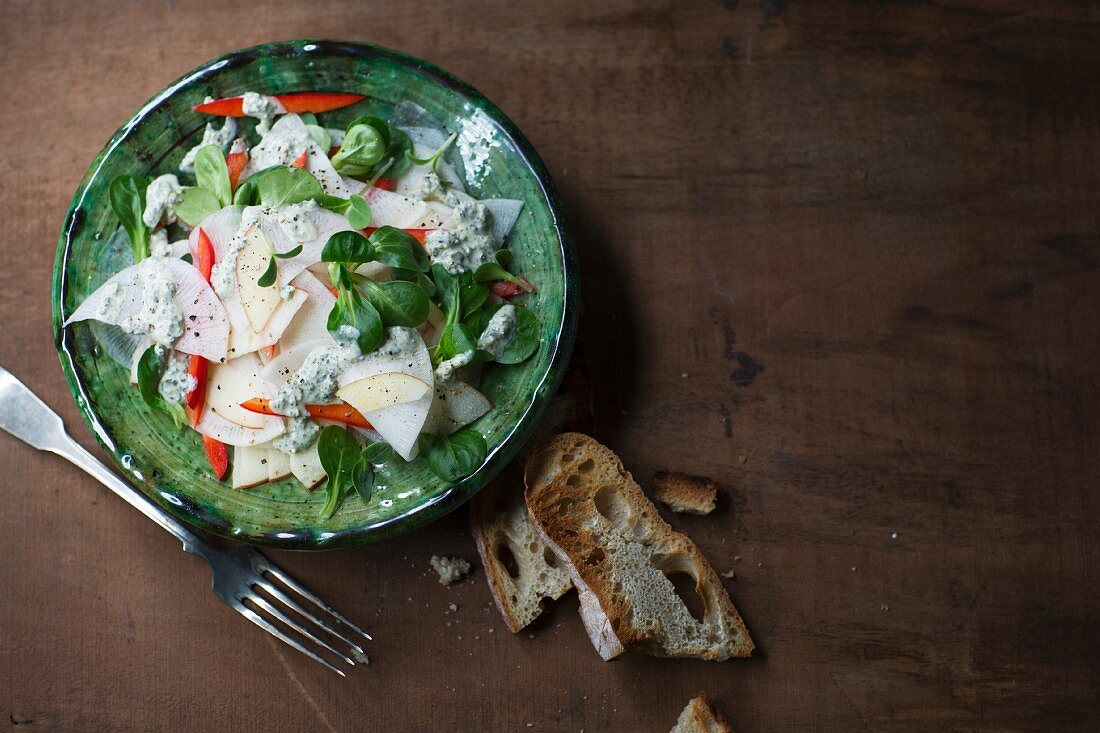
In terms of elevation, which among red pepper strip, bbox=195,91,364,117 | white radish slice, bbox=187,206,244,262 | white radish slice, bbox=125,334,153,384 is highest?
red pepper strip, bbox=195,91,364,117

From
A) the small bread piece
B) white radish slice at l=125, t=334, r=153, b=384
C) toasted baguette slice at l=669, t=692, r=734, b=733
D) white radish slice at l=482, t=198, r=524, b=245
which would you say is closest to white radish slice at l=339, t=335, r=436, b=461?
white radish slice at l=482, t=198, r=524, b=245

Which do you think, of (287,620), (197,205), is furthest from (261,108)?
(287,620)

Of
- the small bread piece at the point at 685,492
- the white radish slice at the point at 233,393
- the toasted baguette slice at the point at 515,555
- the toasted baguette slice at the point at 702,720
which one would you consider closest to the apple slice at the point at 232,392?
the white radish slice at the point at 233,393

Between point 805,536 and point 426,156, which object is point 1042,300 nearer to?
point 805,536

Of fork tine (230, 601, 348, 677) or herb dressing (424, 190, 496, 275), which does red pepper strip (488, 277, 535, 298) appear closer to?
herb dressing (424, 190, 496, 275)

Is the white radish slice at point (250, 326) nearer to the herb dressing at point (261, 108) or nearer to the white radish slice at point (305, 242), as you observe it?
the white radish slice at point (305, 242)

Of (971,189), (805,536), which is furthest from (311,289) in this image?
(971,189)

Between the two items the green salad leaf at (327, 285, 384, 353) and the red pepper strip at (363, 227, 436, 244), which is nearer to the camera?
the green salad leaf at (327, 285, 384, 353)
